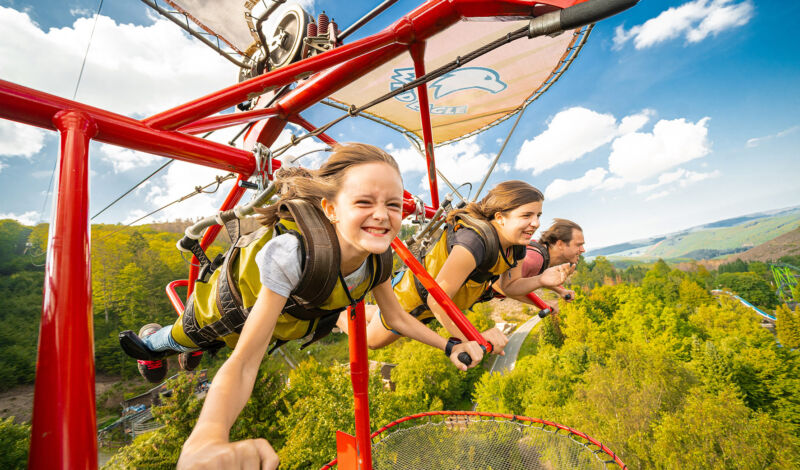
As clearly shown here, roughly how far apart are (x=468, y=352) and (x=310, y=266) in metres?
1.24

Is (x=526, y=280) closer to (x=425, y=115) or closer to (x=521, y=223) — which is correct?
(x=521, y=223)

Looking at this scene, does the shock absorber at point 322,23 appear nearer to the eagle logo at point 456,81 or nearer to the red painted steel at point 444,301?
the eagle logo at point 456,81

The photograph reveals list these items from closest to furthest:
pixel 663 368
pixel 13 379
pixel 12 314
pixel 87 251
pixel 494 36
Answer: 1. pixel 87 251
2. pixel 494 36
3. pixel 663 368
4. pixel 13 379
5. pixel 12 314

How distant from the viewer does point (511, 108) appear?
679 centimetres

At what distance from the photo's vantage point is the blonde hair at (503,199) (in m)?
3.27

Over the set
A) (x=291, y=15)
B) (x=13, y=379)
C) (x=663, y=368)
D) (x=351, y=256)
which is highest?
(x=291, y=15)

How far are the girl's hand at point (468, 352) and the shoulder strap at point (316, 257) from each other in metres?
1.00

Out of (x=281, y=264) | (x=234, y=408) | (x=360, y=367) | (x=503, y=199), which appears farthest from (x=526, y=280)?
(x=234, y=408)

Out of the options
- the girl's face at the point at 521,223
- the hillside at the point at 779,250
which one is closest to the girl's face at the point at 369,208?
the girl's face at the point at 521,223

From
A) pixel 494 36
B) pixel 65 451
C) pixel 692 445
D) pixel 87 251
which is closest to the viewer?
pixel 65 451

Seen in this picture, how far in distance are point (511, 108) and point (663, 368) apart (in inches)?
878

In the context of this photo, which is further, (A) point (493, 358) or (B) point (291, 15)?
(A) point (493, 358)

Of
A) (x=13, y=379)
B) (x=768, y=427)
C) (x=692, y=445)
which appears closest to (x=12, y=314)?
(x=13, y=379)

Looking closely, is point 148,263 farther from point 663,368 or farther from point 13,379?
point 663,368
